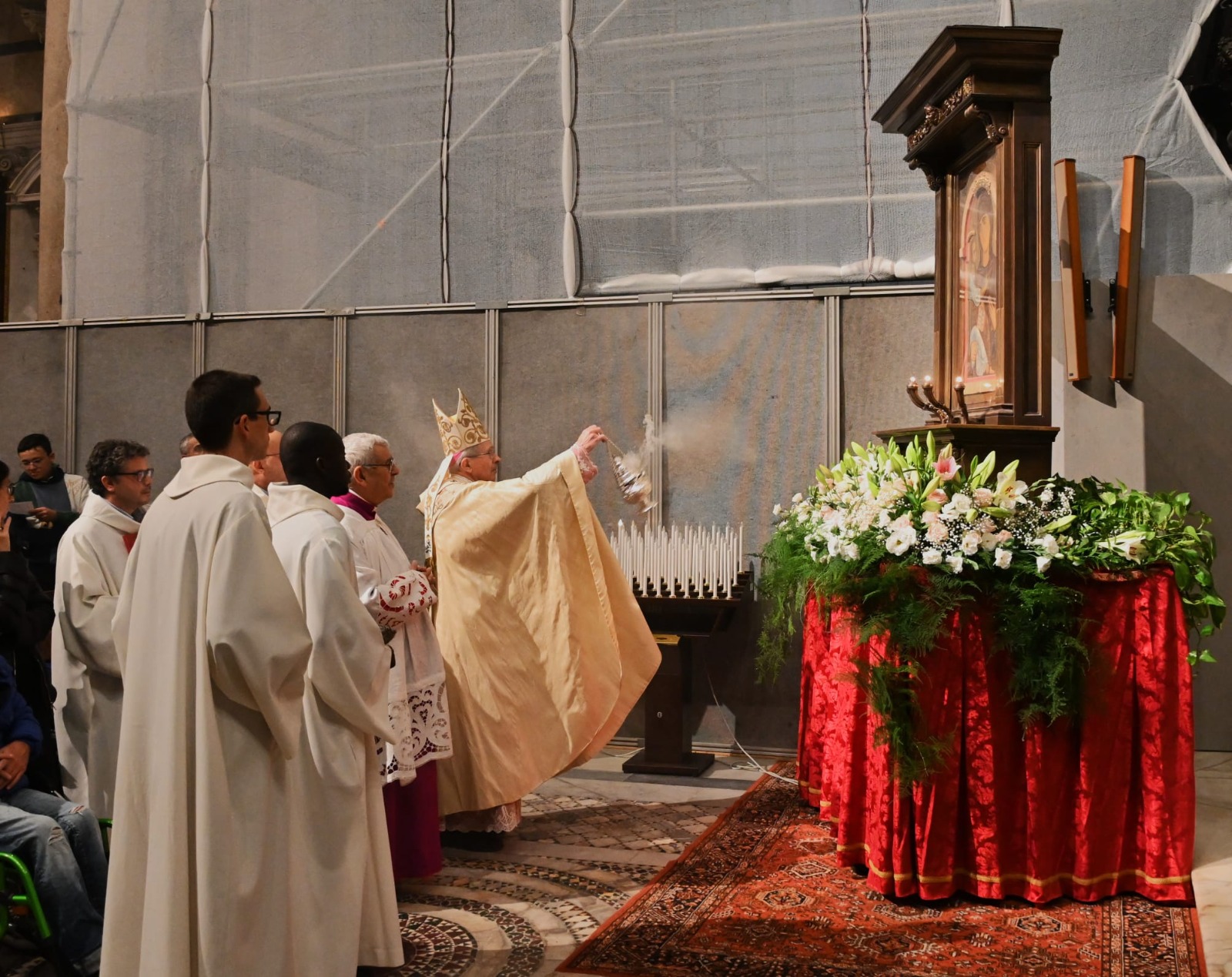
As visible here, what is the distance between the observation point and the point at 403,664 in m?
4.25

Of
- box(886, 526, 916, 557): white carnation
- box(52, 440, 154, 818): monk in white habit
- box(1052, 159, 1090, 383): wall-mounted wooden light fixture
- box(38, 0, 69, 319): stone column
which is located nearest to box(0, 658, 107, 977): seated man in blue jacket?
box(52, 440, 154, 818): monk in white habit

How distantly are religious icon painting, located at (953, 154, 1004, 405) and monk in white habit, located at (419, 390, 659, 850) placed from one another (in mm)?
1649

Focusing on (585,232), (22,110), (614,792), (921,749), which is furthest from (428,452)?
(22,110)

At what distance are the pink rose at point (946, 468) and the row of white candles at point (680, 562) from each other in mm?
2087

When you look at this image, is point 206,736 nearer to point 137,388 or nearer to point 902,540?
point 902,540

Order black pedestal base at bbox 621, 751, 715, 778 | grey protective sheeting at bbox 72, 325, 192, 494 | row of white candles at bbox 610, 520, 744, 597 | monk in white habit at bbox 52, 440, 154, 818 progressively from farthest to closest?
grey protective sheeting at bbox 72, 325, 192, 494, row of white candles at bbox 610, 520, 744, 597, black pedestal base at bbox 621, 751, 715, 778, monk in white habit at bbox 52, 440, 154, 818

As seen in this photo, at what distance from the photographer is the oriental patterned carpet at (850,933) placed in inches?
135

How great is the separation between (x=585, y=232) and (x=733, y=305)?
1.07m

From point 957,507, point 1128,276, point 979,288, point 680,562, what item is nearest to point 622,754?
point 680,562

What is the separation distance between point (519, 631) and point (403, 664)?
0.86 m

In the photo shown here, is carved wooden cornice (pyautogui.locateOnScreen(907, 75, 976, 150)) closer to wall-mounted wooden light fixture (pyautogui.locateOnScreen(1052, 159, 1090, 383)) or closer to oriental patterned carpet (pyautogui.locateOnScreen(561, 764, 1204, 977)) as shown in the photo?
wall-mounted wooden light fixture (pyautogui.locateOnScreen(1052, 159, 1090, 383))

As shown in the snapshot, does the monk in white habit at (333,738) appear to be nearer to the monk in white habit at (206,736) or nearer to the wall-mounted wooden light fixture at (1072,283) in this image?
the monk in white habit at (206,736)

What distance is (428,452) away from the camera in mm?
7211

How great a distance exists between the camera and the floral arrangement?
3822 millimetres
